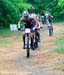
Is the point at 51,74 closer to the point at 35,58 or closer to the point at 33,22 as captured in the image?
the point at 35,58

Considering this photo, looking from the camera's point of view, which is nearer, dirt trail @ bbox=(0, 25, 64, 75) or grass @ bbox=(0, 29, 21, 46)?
dirt trail @ bbox=(0, 25, 64, 75)

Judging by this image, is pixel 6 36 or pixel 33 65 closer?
pixel 33 65

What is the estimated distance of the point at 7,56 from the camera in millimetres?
14180

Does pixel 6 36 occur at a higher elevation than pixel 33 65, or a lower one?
lower

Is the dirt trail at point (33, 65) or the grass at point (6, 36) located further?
the grass at point (6, 36)

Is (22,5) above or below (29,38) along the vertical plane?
below

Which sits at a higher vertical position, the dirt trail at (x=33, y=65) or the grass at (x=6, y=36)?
the dirt trail at (x=33, y=65)

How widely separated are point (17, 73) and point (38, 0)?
47246 mm

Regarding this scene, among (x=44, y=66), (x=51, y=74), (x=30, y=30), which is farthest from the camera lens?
(x=30, y=30)

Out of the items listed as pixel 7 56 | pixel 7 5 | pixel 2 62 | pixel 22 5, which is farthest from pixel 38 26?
pixel 22 5

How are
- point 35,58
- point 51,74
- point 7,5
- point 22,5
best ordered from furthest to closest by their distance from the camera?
point 22,5, point 7,5, point 35,58, point 51,74

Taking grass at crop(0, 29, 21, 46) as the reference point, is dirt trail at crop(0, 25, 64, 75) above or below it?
above

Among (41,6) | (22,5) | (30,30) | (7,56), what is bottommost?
(41,6)

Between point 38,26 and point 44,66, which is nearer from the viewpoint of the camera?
point 44,66
